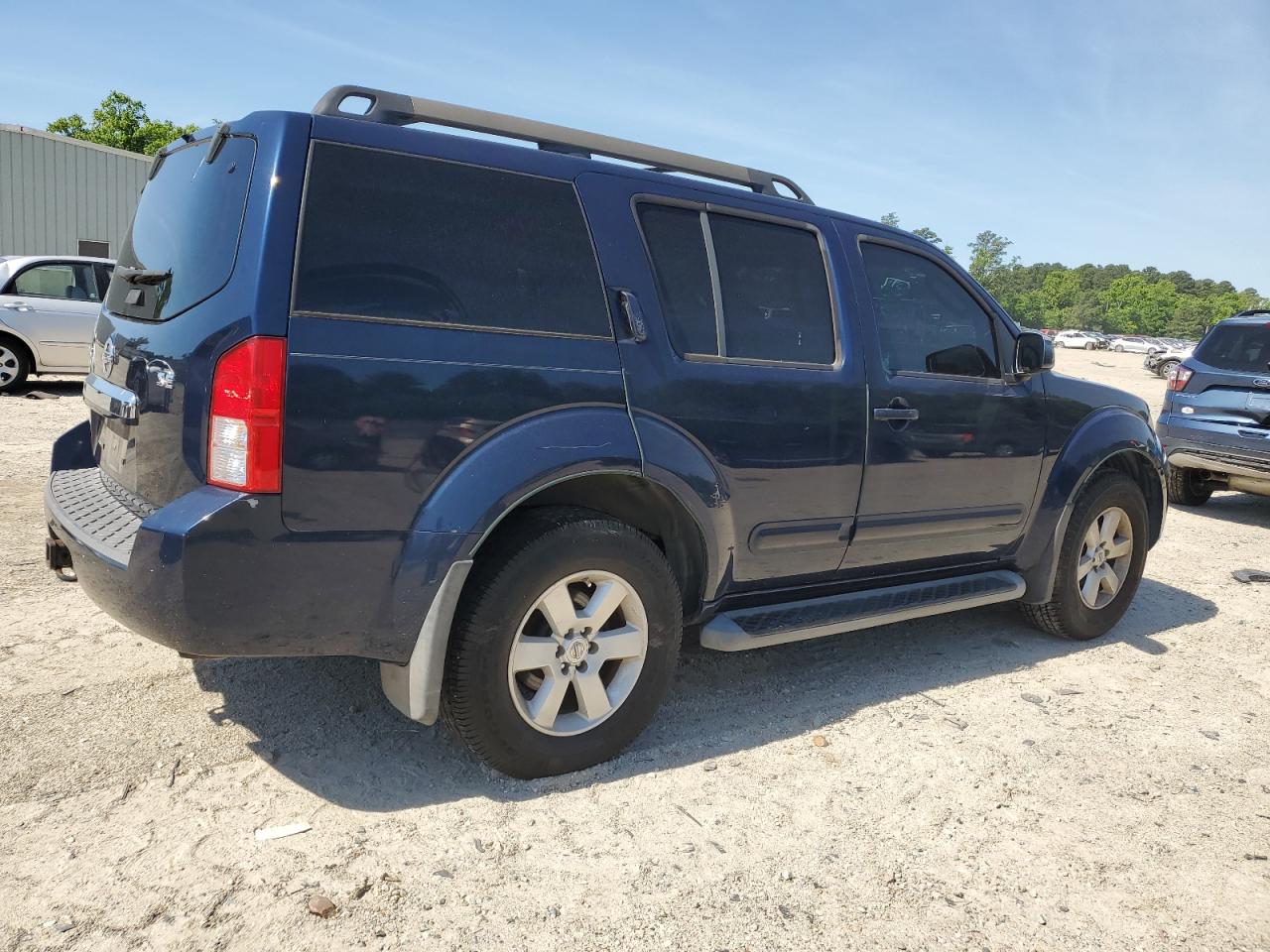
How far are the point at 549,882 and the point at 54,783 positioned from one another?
148 centimetres

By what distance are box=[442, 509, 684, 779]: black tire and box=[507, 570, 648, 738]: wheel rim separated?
24 millimetres

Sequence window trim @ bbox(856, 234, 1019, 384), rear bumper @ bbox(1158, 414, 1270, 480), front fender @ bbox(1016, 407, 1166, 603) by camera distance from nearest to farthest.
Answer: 1. window trim @ bbox(856, 234, 1019, 384)
2. front fender @ bbox(1016, 407, 1166, 603)
3. rear bumper @ bbox(1158, 414, 1270, 480)

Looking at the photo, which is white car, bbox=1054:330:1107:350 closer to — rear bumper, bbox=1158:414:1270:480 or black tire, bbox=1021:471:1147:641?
rear bumper, bbox=1158:414:1270:480

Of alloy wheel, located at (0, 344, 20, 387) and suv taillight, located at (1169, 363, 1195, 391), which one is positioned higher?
suv taillight, located at (1169, 363, 1195, 391)

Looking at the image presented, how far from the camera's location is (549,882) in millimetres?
2477

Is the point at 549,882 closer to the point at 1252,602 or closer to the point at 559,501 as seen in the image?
the point at 559,501

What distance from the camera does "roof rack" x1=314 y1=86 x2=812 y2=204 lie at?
9.37 feet

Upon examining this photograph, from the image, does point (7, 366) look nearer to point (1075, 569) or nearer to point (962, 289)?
point (962, 289)

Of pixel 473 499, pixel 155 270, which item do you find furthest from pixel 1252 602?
pixel 155 270

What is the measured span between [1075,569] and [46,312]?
11144 mm

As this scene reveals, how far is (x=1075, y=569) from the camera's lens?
4.62m

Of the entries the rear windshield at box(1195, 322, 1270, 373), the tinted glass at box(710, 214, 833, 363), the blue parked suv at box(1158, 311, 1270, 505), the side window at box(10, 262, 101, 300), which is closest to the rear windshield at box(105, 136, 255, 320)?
the tinted glass at box(710, 214, 833, 363)

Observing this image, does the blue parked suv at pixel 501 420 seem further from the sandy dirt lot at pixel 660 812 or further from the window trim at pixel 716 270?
the sandy dirt lot at pixel 660 812

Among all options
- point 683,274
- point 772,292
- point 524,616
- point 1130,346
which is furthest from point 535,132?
point 1130,346
